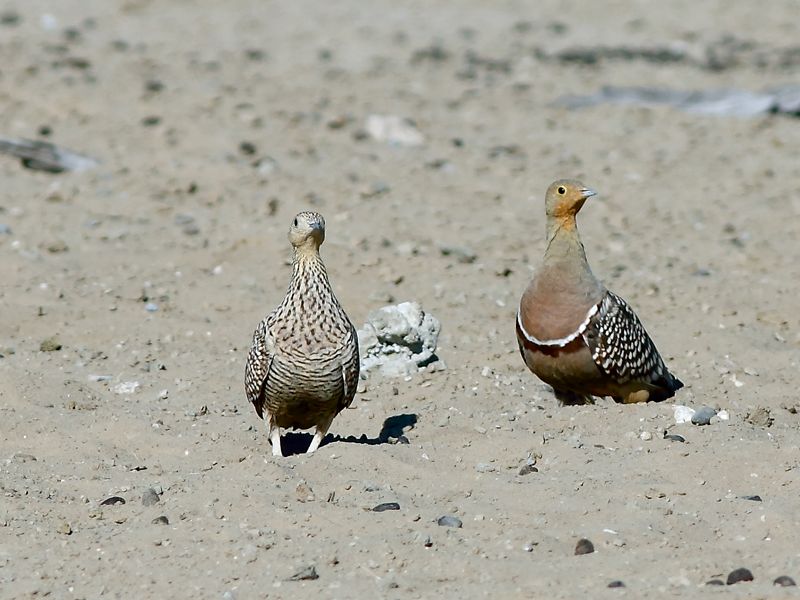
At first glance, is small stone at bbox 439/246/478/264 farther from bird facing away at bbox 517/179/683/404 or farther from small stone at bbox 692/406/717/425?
small stone at bbox 692/406/717/425

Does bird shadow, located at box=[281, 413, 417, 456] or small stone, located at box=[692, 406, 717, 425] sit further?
bird shadow, located at box=[281, 413, 417, 456]

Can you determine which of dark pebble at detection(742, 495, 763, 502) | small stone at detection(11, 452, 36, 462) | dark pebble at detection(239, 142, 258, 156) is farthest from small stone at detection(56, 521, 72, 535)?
dark pebble at detection(239, 142, 258, 156)

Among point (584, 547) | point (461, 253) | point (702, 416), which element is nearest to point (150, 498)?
point (584, 547)

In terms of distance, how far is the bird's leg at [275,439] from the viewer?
21.8ft

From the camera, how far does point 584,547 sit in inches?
209

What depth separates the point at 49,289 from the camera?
8938 millimetres

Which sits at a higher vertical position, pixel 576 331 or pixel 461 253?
pixel 576 331

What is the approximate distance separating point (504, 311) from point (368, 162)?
12.7 ft

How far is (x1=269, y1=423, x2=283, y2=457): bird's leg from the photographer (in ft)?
21.8

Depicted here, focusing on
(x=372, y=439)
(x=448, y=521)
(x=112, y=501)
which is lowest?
(x=372, y=439)

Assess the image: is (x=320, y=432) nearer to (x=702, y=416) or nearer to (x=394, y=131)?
(x=702, y=416)

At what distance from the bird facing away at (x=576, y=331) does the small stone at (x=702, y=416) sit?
488 mm

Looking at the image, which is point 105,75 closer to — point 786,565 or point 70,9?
point 70,9

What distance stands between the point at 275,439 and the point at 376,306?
2463 millimetres
